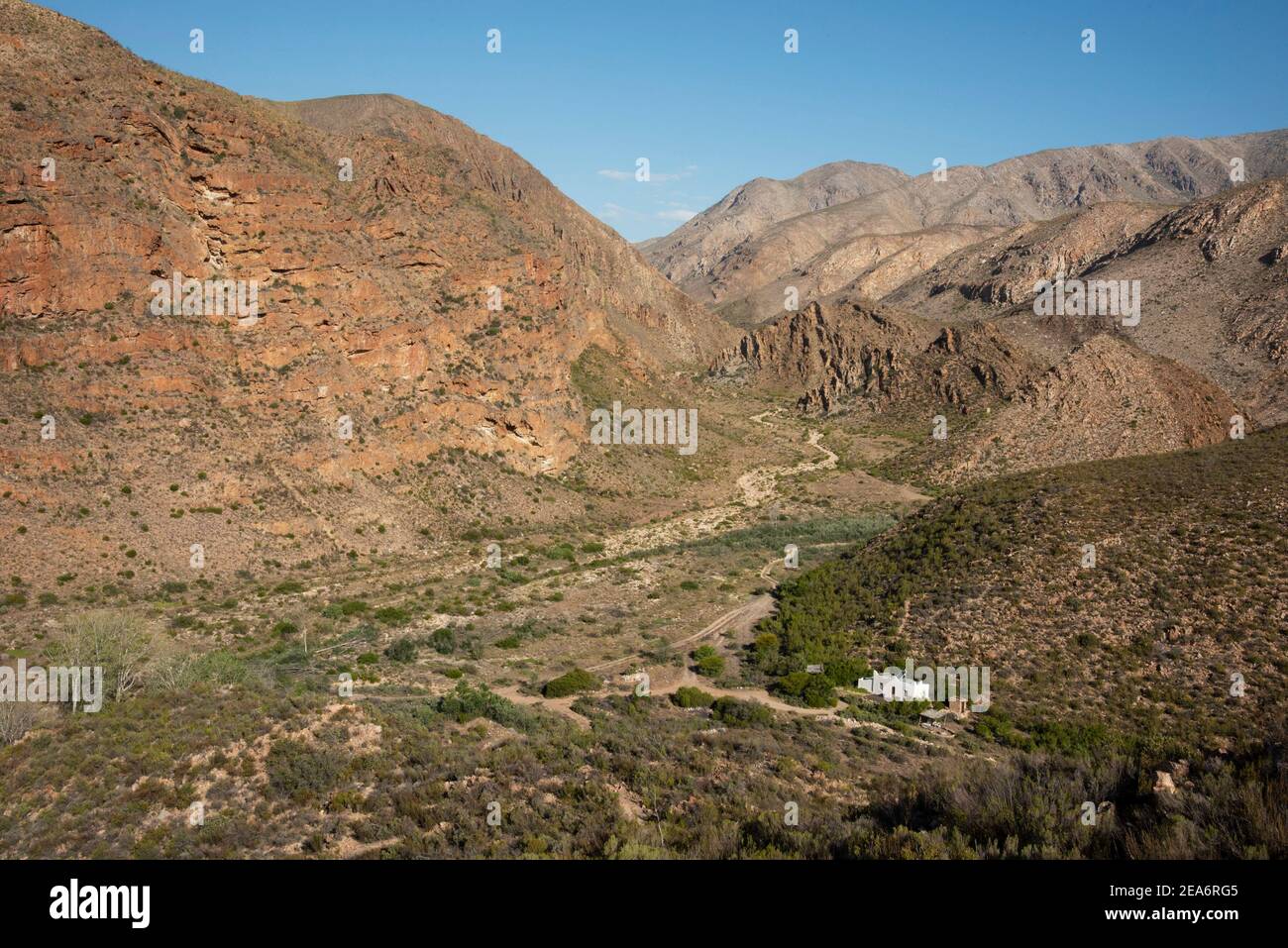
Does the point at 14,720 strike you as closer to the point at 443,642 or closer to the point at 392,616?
the point at 443,642

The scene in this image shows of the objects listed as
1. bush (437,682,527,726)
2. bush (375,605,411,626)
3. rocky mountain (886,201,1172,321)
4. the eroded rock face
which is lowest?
bush (437,682,527,726)

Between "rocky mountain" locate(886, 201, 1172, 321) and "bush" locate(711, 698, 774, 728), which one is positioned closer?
"bush" locate(711, 698, 774, 728)

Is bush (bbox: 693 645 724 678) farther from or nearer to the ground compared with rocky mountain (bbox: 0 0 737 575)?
nearer to the ground

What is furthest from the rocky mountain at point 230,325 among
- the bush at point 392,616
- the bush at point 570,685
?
the bush at point 570,685

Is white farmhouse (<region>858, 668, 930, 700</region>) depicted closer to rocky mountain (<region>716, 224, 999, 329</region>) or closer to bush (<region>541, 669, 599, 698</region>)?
bush (<region>541, 669, 599, 698</region>)

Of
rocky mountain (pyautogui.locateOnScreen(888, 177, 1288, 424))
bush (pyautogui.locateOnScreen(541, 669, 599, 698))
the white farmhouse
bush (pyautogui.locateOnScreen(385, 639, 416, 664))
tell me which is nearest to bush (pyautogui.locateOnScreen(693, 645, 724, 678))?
bush (pyautogui.locateOnScreen(541, 669, 599, 698))

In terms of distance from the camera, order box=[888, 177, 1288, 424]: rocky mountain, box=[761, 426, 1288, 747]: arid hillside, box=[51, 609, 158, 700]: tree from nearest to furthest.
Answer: box=[761, 426, 1288, 747]: arid hillside, box=[51, 609, 158, 700]: tree, box=[888, 177, 1288, 424]: rocky mountain

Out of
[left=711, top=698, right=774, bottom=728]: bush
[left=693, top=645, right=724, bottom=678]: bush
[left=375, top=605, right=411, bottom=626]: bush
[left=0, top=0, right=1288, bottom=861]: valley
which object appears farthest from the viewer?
[left=375, top=605, right=411, bottom=626]: bush
